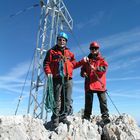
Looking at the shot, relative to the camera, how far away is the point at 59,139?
6625 millimetres

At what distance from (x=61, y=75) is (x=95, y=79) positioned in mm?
1453

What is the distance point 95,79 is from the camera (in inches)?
339

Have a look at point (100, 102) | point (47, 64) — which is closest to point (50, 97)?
point (47, 64)

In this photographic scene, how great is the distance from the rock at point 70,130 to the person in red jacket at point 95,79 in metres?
0.52

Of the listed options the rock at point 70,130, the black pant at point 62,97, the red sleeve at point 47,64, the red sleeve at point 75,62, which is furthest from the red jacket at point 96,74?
the red sleeve at point 47,64

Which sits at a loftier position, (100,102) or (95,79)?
(95,79)

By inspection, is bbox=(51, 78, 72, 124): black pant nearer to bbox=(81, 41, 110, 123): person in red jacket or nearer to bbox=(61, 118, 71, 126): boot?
bbox=(61, 118, 71, 126): boot

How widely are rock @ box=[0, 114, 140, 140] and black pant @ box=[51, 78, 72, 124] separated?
11.0 inches

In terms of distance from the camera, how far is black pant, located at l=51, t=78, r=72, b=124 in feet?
24.3

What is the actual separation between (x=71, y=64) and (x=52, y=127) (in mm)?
1928

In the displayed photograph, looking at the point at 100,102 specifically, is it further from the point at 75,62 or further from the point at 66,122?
the point at 66,122

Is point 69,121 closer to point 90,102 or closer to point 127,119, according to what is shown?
point 90,102

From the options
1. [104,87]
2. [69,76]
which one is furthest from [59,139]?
[104,87]

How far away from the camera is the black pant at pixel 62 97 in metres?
7.41
